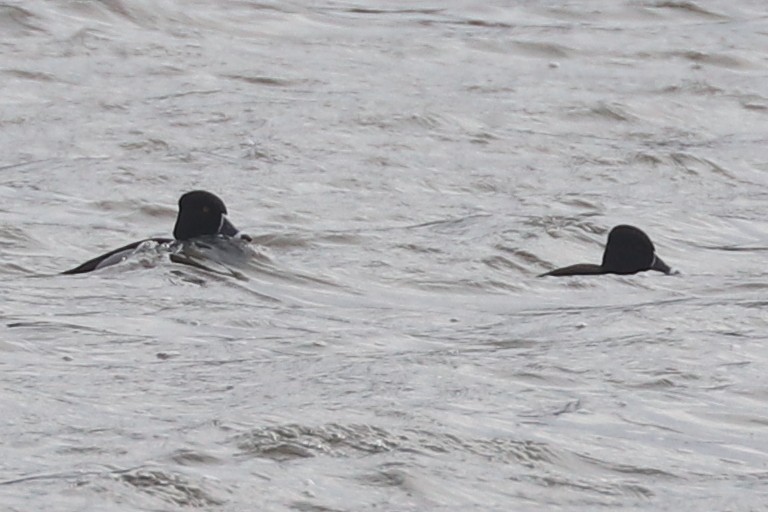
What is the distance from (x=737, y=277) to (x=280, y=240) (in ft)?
9.73

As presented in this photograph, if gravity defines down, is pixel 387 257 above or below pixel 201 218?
below

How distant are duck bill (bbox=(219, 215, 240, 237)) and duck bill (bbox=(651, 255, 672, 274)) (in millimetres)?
2677

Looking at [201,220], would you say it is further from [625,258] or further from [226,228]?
[625,258]

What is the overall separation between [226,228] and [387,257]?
3.41ft

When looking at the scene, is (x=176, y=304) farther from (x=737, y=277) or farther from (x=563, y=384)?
(x=737, y=277)

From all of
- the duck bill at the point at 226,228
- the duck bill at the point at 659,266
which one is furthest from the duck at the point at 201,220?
the duck bill at the point at 659,266

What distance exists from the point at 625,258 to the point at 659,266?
30cm

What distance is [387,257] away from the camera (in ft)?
44.9

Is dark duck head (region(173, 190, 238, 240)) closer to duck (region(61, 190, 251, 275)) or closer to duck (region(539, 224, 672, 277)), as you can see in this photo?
duck (region(61, 190, 251, 275))

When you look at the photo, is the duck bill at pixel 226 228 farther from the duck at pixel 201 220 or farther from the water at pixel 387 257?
the water at pixel 387 257

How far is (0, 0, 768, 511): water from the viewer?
7840 millimetres

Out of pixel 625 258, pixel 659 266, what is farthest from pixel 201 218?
pixel 659 266

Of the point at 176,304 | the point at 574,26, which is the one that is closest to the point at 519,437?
the point at 176,304

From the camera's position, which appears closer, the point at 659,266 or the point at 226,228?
the point at 226,228
